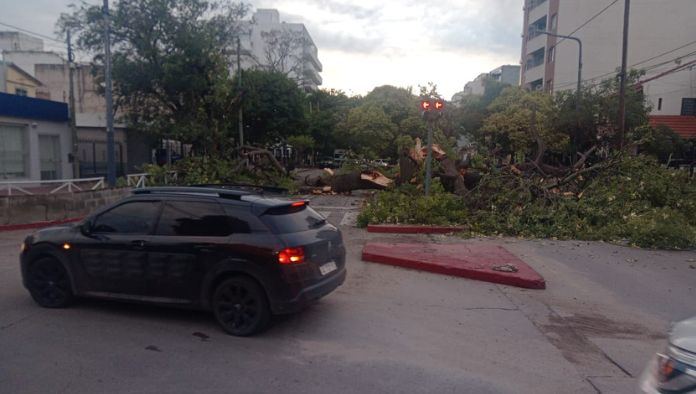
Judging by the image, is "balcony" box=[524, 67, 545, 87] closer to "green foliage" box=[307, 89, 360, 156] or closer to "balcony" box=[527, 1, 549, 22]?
"balcony" box=[527, 1, 549, 22]

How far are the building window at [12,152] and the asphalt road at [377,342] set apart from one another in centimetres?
1656

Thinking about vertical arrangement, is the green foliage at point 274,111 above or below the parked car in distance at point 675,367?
above

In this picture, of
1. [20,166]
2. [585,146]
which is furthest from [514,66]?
[20,166]

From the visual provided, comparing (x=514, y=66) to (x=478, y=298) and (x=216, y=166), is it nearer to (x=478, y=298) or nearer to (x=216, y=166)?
(x=216, y=166)

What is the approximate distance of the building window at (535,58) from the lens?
51.8m

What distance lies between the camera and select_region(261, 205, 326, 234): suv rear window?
5.51 metres

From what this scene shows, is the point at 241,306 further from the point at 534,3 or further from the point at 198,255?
the point at 534,3

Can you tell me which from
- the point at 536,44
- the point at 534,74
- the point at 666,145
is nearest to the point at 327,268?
the point at 666,145

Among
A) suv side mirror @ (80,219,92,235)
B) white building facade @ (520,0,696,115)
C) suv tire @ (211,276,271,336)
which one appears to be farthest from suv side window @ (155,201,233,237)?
white building facade @ (520,0,696,115)

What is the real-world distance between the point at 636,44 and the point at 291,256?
48.9 m

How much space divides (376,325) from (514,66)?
80178 millimetres

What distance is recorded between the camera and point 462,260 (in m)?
8.85

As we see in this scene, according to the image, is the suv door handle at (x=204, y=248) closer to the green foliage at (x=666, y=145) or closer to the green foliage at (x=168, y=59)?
the green foliage at (x=168, y=59)

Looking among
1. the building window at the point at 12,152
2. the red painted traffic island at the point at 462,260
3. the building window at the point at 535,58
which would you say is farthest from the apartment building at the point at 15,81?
the building window at the point at 535,58
